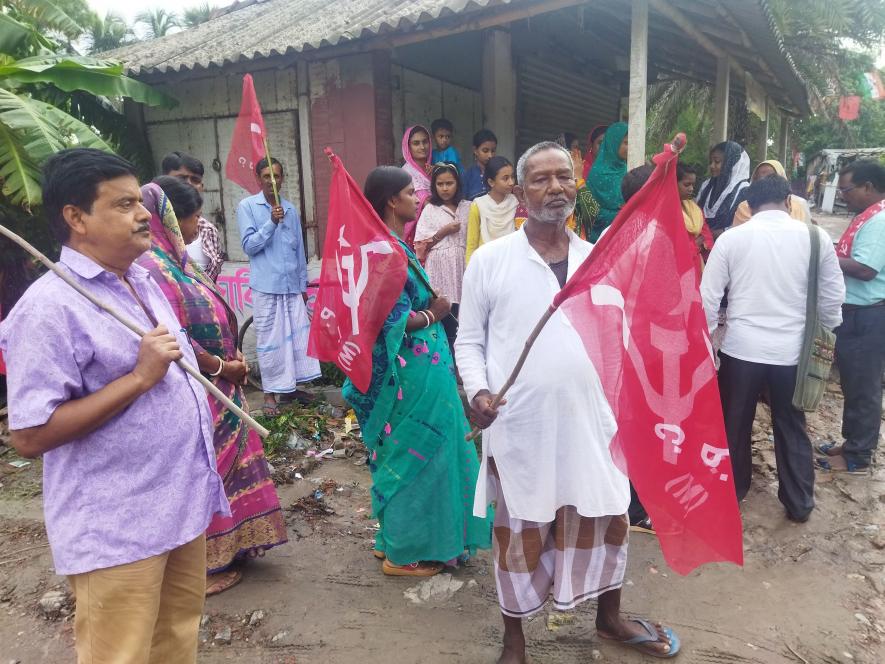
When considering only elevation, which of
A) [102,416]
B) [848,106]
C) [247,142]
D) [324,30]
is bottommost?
[102,416]

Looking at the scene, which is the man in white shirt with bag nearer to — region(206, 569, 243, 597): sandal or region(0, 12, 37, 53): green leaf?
region(206, 569, 243, 597): sandal

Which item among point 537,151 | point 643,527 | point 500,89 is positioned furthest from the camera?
point 500,89

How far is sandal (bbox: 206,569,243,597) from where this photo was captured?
2.99 meters

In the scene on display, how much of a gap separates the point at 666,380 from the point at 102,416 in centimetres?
163

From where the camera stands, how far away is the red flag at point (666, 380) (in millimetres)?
1989

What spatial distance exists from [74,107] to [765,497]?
25.8 feet

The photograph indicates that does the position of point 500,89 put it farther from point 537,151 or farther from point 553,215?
point 553,215

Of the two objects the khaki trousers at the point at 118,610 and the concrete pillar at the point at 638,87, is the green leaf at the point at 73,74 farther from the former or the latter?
the khaki trousers at the point at 118,610

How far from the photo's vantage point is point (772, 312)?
11.1 ft

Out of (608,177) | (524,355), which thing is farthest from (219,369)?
(608,177)

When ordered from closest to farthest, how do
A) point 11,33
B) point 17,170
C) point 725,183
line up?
point 17,170, point 725,183, point 11,33

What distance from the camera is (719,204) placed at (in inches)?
216

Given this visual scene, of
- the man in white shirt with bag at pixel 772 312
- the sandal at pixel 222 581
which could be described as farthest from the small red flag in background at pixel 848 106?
the sandal at pixel 222 581

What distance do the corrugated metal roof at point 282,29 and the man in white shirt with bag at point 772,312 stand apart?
2574 millimetres
